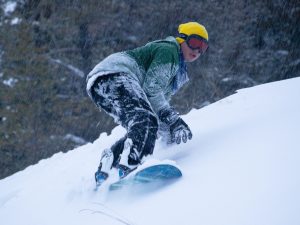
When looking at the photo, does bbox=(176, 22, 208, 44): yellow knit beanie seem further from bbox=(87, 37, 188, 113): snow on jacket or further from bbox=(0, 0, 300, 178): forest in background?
bbox=(0, 0, 300, 178): forest in background

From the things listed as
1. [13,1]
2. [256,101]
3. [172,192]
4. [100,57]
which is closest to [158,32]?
[100,57]

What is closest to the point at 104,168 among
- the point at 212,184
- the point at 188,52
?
the point at 212,184

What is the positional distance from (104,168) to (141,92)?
0.55 meters

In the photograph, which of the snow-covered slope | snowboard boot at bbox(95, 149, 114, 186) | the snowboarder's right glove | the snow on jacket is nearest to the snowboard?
the snow-covered slope

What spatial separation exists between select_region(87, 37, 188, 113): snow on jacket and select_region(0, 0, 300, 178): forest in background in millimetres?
6761

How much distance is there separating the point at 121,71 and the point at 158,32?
26.0 feet

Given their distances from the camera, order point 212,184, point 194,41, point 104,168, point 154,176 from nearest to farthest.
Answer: point 212,184, point 154,176, point 104,168, point 194,41

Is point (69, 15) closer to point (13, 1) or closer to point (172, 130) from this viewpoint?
point (13, 1)

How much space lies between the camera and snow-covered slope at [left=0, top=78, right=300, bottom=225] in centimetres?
152

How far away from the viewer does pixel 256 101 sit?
345 cm

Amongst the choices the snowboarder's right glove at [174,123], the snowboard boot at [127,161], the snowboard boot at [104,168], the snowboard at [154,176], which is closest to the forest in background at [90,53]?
the snowboarder's right glove at [174,123]

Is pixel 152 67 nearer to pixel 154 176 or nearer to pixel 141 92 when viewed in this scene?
pixel 141 92

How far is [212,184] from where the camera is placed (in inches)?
71.4

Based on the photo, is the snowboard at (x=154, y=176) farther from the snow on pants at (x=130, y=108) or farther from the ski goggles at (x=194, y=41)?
the ski goggles at (x=194, y=41)
